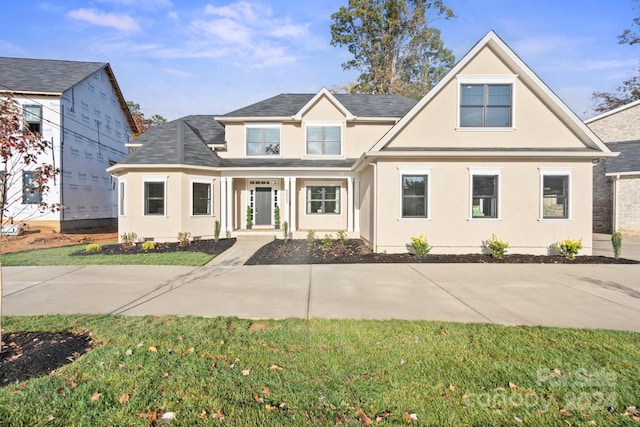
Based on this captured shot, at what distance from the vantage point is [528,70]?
10.5 m

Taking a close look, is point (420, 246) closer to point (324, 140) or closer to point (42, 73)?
point (324, 140)

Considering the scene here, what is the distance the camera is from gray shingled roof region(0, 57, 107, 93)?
1744 cm

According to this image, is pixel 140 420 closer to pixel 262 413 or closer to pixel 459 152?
pixel 262 413

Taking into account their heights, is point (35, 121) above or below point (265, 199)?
above

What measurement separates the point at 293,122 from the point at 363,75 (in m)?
19.4

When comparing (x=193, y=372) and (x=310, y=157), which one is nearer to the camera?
(x=193, y=372)

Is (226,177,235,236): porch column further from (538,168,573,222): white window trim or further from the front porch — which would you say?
(538,168,573,222): white window trim

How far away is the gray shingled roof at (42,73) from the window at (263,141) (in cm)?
1111

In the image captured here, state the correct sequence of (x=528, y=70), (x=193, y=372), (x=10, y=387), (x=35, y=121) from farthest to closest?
(x=35, y=121) → (x=528, y=70) → (x=193, y=372) → (x=10, y=387)

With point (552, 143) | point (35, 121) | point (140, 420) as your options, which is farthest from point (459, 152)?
point (35, 121)

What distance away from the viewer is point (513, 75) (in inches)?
427

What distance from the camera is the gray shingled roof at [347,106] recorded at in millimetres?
16156

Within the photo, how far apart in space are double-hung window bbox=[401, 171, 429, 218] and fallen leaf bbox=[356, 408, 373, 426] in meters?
8.69

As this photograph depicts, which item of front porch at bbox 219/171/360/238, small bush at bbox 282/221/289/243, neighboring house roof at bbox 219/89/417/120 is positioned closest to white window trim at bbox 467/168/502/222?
front porch at bbox 219/171/360/238
